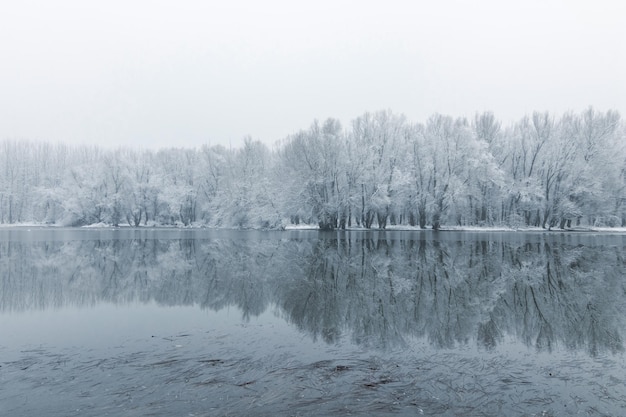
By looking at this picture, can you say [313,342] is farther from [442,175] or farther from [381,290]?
[442,175]

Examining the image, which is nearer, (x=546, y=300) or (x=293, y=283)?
(x=546, y=300)

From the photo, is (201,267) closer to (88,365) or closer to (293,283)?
(293,283)

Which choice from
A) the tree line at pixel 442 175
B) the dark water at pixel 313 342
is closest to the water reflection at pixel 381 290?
the dark water at pixel 313 342

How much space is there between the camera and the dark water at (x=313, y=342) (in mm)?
7453

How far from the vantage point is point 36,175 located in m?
113

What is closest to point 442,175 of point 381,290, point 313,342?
point 381,290

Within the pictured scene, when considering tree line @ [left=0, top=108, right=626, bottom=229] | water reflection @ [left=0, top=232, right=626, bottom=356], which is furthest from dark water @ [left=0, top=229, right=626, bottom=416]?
tree line @ [left=0, top=108, right=626, bottom=229]

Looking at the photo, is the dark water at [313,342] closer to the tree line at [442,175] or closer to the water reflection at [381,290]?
the water reflection at [381,290]

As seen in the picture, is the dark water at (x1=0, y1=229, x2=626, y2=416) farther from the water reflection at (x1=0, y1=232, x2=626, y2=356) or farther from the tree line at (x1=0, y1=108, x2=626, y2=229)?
the tree line at (x1=0, y1=108, x2=626, y2=229)

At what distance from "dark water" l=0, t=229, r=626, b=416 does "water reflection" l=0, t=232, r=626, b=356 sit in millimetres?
100

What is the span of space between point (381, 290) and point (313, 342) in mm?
7117

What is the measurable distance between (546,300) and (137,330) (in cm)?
1426

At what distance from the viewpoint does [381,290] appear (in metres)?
17.5

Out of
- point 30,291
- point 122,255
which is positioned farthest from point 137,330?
point 122,255
